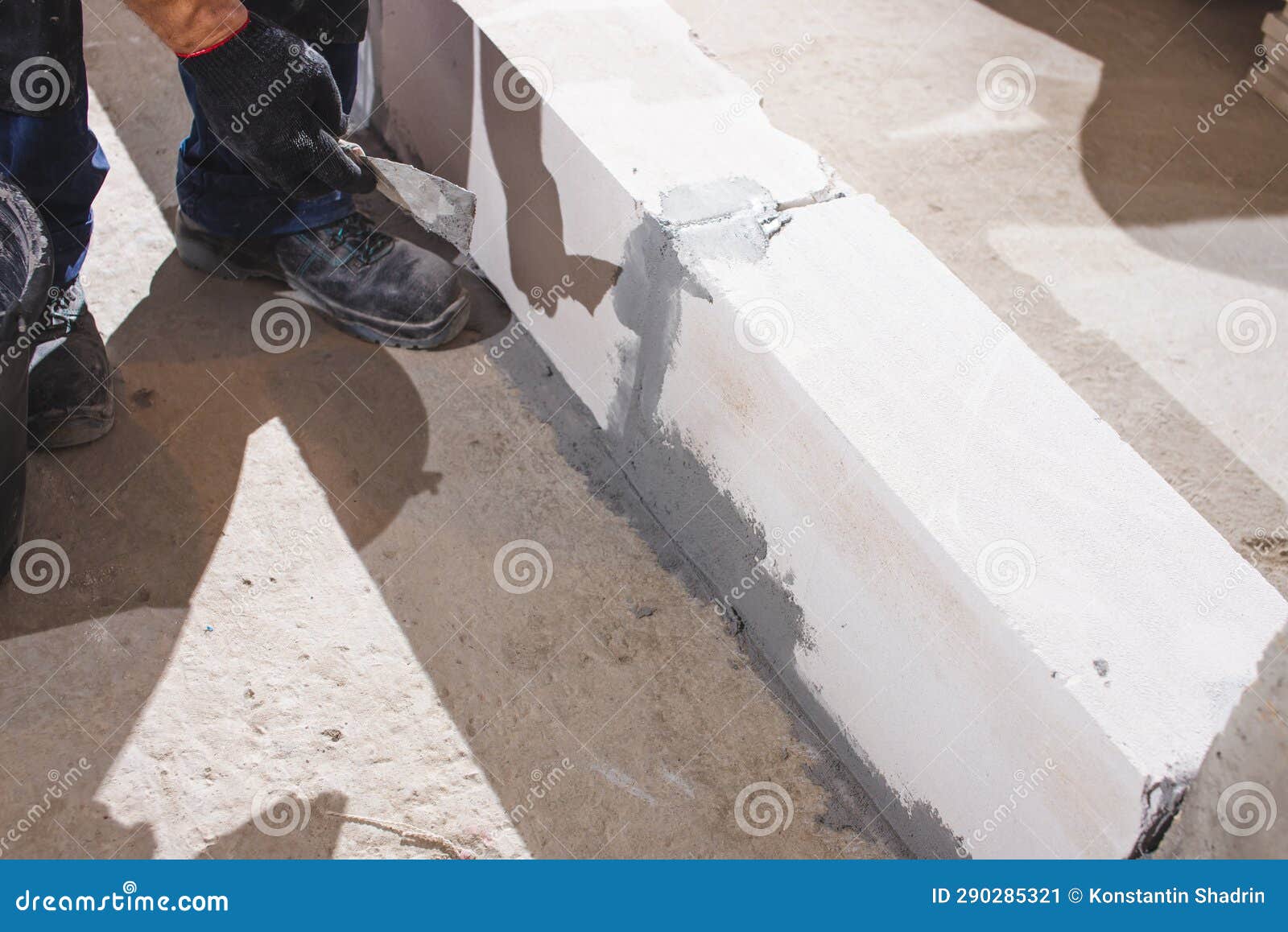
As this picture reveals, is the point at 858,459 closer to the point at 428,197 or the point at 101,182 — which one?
the point at 428,197

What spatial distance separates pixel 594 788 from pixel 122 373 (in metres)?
1.59

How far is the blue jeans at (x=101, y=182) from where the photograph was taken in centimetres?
230

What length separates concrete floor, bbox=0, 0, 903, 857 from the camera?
1.93 m

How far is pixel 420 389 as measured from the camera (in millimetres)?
2619

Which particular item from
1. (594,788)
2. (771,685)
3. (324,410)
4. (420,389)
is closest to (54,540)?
(324,410)

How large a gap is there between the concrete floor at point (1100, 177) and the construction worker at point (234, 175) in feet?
4.80

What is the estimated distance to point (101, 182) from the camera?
246 centimetres

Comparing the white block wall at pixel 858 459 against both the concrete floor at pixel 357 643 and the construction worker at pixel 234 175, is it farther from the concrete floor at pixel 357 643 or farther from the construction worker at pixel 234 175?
the construction worker at pixel 234 175

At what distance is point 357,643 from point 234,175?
1290mm

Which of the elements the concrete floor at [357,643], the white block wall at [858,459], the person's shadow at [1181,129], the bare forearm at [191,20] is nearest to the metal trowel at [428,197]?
the white block wall at [858,459]

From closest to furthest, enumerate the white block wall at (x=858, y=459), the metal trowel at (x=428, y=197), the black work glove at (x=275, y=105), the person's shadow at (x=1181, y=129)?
1. the white block wall at (x=858, y=459)
2. the black work glove at (x=275, y=105)
3. the metal trowel at (x=428, y=197)
4. the person's shadow at (x=1181, y=129)

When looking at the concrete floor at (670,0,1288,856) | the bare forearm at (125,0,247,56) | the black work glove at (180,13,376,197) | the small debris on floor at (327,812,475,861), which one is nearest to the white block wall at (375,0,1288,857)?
the black work glove at (180,13,376,197)

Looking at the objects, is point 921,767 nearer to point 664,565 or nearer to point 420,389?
point 664,565

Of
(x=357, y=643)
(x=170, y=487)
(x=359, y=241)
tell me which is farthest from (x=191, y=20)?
(x=357, y=643)
